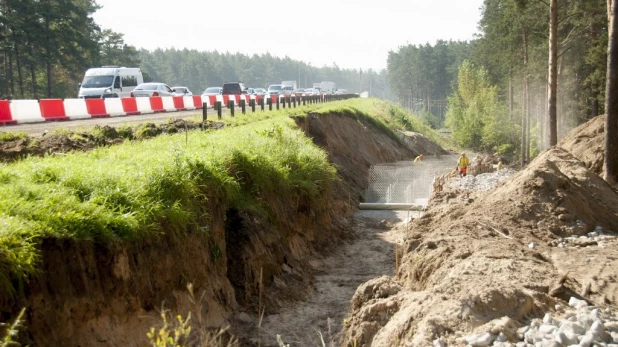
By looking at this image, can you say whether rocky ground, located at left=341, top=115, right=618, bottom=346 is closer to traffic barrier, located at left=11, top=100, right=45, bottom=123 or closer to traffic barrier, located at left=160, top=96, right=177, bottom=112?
traffic barrier, located at left=11, top=100, right=45, bottom=123

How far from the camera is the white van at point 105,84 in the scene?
129 ft

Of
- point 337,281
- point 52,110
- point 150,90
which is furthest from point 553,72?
point 150,90

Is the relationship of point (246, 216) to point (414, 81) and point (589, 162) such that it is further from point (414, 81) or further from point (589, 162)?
point (414, 81)

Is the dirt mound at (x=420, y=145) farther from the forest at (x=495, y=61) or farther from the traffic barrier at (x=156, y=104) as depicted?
the traffic barrier at (x=156, y=104)

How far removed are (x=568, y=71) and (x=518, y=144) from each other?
843 inches

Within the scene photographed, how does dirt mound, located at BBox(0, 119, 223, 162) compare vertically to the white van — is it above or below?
below

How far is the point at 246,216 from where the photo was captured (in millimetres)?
13422

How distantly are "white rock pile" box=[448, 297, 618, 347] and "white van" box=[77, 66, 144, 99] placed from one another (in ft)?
115

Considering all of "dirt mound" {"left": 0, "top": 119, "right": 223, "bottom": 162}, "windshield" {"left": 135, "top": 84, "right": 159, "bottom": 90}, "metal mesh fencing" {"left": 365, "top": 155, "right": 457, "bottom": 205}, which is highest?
"windshield" {"left": 135, "top": 84, "right": 159, "bottom": 90}

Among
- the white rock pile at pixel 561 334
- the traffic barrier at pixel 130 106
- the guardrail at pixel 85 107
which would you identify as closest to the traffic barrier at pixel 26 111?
the guardrail at pixel 85 107

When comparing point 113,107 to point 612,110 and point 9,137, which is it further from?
point 612,110

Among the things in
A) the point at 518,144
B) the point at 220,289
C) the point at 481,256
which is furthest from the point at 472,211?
the point at 518,144

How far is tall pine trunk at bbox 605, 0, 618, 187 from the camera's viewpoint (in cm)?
1742

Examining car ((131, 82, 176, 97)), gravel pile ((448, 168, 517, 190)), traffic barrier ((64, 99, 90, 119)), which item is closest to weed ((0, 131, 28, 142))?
traffic barrier ((64, 99, 90, 119))
